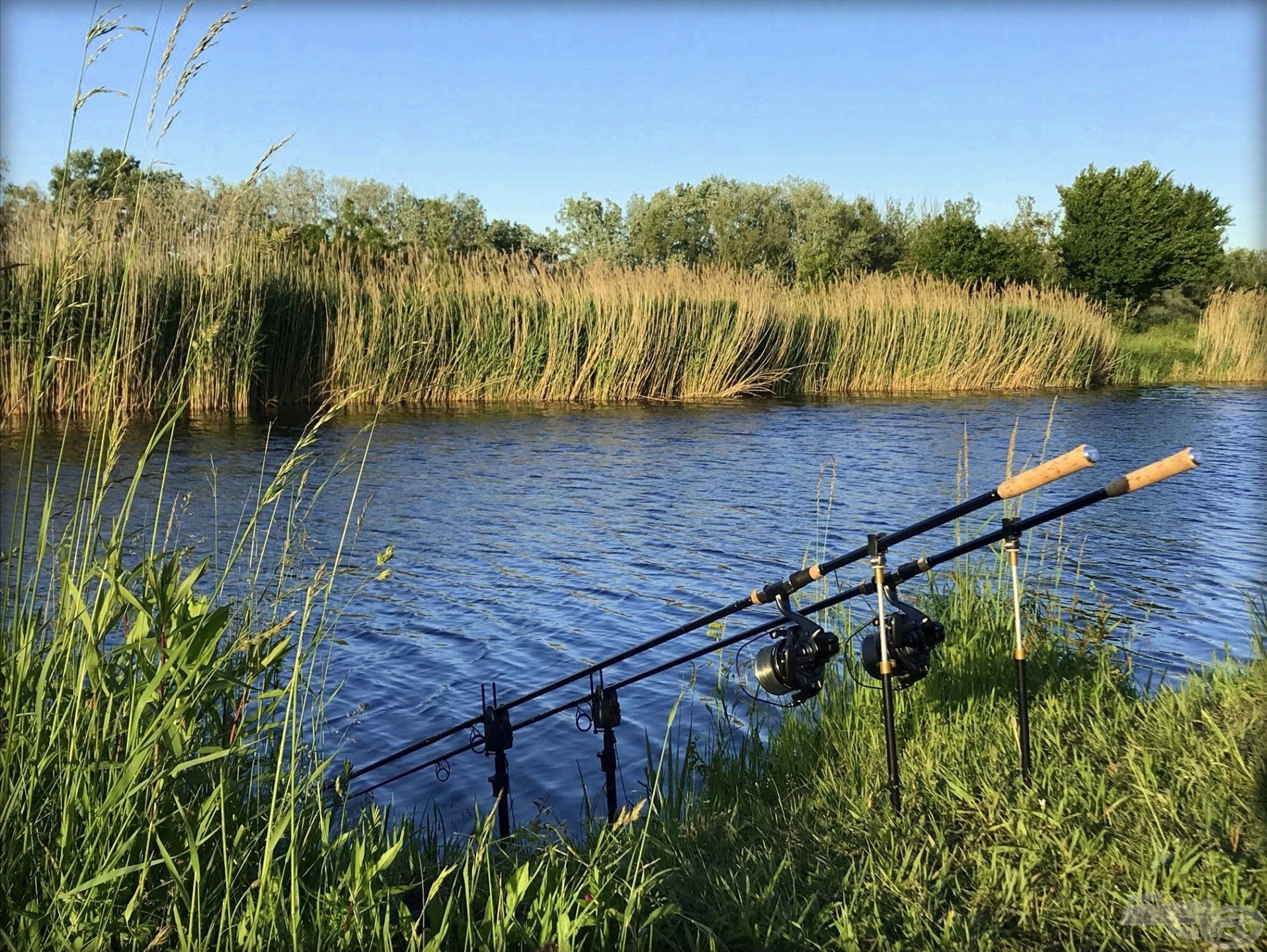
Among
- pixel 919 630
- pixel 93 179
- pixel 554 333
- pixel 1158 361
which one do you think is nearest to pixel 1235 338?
pixel 1158 361

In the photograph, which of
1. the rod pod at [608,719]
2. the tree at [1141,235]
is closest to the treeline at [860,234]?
the tree at [1141,235]

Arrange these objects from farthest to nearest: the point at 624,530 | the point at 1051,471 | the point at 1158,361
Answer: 1. the point at 1158,361
2. the point at 624,530
3. the point at 1051,471

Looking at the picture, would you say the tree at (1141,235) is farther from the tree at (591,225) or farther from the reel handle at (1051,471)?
the reel handle at (1051,471)

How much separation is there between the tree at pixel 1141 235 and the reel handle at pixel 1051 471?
38.0m

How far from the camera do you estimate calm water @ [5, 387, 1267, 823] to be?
594 centimetres

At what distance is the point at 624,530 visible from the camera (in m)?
10.0

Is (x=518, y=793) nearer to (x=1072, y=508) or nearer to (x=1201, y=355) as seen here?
(x=1072, y=508)

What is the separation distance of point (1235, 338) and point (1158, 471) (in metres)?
29.2

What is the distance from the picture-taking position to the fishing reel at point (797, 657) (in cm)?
361

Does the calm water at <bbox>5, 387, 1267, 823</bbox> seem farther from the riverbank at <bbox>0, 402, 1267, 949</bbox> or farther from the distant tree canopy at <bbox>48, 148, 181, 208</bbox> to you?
the distant tree canopy at <bbox>48, 148, 181, 208</bbox>

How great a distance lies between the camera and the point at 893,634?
3.59 m

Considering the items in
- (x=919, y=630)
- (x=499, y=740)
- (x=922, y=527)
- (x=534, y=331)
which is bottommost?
(x=499, y=740)

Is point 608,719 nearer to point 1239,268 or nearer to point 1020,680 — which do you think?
point 1020,680

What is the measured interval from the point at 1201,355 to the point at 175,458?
87.9 ft
